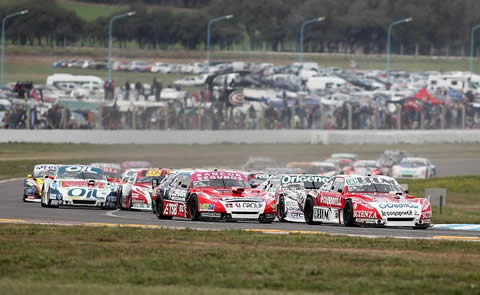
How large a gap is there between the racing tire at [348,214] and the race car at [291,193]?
5.63ft

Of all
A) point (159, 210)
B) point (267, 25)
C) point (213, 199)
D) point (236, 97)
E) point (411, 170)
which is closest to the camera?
point (213, 199)

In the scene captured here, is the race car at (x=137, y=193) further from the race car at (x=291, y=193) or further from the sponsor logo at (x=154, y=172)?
the race car at (x=291, y=193)

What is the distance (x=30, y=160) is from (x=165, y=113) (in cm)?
1341

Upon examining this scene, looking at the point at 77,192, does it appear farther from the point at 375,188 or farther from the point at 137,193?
the point at 375,188

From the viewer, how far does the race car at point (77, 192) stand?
29.5 meters

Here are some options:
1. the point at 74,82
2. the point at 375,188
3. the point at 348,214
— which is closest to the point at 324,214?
the point at 348,214

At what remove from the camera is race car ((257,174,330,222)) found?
1005 inches

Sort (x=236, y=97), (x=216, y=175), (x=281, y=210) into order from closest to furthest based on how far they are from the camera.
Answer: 1. (x=216, y=175)
2. (x=281, y=210)
3. (x=236, y=97)

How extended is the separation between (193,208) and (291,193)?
2700 millimetres

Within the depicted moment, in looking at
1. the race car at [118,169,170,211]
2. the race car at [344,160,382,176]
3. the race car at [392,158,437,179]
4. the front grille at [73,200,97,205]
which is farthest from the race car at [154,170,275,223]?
the race car at [392,158,437,179]

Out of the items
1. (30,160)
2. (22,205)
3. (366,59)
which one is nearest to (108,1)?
Result: (366,59)

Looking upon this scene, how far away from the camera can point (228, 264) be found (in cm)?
1488

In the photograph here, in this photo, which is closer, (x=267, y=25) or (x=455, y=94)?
(x=455, y=94)

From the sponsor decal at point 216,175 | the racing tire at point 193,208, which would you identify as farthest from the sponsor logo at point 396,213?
the racing tire at point 193,208
